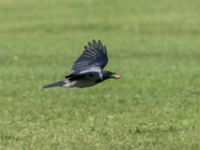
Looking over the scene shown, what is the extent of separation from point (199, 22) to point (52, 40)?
6623 millimetres

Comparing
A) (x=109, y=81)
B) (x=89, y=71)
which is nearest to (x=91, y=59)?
(x=89, y=71)

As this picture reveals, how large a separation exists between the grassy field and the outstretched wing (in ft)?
2.53

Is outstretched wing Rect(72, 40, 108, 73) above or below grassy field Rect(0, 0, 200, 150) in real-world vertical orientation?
above

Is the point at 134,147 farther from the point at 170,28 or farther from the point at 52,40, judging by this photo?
the point at 170,28

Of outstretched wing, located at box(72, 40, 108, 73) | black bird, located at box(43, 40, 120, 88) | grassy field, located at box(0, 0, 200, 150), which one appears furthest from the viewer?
outstretched wing, located at box(72, 40, 108, 73)

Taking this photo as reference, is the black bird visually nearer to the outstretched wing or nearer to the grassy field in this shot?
the outstretched wing

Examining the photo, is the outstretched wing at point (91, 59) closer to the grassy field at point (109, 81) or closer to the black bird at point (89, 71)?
the black bird at point (89, 71)

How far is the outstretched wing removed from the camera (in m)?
10.9

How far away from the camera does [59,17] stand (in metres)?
31.3

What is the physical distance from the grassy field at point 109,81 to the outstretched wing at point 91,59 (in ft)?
2.53

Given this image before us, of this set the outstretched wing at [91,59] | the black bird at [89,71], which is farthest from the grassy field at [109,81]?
the outstretched wing at [91,59]

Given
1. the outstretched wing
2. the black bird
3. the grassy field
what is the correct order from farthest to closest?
the outstretched wing
the black bird
the grassy field

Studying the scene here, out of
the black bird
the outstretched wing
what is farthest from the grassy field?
the outstretched wing

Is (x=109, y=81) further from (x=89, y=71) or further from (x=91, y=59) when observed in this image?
(x=89, y=71)
